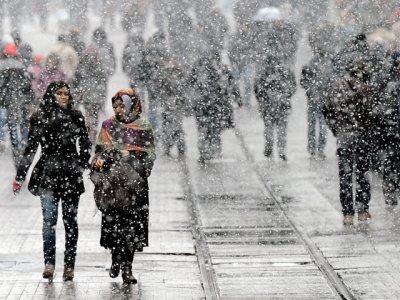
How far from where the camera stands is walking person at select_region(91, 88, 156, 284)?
10555 millimetres

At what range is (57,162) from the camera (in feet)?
35.2

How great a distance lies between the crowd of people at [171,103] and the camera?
1066 centimetres

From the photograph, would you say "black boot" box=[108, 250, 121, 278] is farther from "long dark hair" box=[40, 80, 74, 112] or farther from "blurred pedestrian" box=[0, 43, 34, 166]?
"blurred pedestrian" box=[0, 43, 34, 166]

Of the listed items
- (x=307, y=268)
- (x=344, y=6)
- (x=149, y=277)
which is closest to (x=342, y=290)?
(x=307, y=268)

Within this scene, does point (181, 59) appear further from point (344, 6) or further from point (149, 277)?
point (149, 277)

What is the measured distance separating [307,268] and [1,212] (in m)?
4.12

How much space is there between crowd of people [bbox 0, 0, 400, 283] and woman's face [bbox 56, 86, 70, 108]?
0.5 inches

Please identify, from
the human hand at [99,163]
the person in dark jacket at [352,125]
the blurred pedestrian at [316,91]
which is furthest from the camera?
the blurred pedestrian at [316,91]

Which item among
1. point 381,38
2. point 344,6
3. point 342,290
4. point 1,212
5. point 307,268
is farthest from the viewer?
point 344,6

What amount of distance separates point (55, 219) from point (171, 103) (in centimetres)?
769

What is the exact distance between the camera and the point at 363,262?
37.8 ft

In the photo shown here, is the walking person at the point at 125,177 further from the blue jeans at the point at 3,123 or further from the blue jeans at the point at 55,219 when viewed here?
the blue jeans at the point at 3,123

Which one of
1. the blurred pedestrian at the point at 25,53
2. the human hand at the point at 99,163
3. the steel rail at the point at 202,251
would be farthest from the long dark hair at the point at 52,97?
the blurred pedestrian at the point at 25,53

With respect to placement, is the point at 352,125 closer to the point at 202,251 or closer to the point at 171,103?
the point at 202,251
